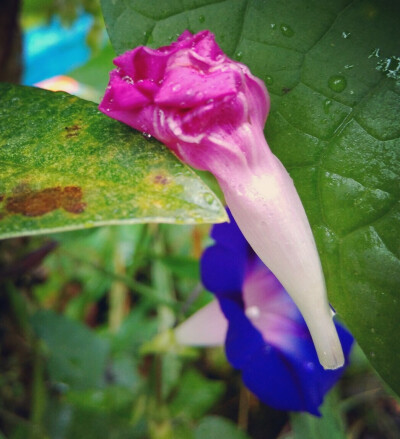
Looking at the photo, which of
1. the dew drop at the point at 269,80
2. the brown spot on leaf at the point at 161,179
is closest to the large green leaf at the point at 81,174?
the brown spot on leaf at the point at 161,179

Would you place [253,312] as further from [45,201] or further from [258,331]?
[45,201]

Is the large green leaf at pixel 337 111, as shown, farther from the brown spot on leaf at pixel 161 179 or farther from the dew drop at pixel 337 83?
the brown spot on leaf at pixel 161 179

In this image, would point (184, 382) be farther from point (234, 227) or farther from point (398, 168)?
point (398, 168)

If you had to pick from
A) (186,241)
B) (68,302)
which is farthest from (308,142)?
(68,302)

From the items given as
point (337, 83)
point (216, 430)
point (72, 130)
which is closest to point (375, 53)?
point (337, 83)

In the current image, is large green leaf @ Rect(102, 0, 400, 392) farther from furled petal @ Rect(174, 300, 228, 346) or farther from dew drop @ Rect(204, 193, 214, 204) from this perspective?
furled petal @ Rect(174, 300, 228, 346)

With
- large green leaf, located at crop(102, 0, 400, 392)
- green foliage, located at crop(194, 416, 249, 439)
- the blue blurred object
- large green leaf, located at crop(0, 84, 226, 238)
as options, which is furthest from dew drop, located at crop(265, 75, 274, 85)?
the blue blurred object
